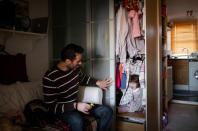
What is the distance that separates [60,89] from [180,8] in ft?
15.3

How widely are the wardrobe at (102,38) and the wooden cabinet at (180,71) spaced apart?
276cm

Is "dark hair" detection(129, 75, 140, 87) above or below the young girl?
above

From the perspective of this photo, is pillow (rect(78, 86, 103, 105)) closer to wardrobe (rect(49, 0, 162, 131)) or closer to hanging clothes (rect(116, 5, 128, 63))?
wardrobe (rect(49, 0, 162, 131))

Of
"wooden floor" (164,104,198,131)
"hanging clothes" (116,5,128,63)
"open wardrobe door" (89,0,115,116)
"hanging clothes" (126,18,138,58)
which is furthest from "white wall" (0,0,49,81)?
"wooden floor" (164,104,198,131)

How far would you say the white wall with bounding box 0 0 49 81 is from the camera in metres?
2.36

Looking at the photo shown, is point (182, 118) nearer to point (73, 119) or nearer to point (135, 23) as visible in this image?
point (135, 23)

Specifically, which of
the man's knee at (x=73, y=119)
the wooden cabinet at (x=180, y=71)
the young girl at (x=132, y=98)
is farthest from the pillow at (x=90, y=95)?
the wooden cabinet at (x=180, y=71)

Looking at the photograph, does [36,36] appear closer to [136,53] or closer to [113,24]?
[113,24]

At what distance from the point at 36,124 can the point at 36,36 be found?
124 cm

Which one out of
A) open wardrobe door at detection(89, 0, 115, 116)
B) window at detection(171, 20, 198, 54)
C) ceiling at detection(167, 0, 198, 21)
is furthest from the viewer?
window at detection(171, 20, 198, 54)

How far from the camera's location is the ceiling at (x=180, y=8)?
482cm

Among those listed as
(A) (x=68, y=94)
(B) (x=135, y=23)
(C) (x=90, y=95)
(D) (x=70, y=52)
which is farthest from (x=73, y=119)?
(B) (x=135, y=23)

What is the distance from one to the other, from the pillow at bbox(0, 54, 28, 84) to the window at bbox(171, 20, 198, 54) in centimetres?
565

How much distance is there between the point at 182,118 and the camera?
312 centimetres
